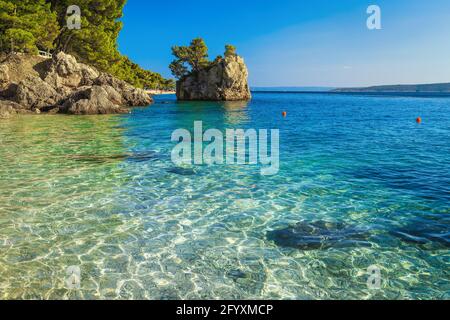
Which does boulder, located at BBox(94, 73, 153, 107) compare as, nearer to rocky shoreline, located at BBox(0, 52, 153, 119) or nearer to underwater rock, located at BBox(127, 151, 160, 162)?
rocky shoreline, located at BBox(0, 52, 153, 119)

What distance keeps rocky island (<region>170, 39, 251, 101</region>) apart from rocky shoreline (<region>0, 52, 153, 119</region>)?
43762 millimetres

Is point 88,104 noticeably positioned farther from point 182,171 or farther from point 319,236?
point 319,236

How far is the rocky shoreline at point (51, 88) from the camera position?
46406mm

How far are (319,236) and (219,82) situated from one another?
93.6 meters

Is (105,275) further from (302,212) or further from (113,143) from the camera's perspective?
(113,143)

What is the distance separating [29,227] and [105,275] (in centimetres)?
377

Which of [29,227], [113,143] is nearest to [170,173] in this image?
[29,227]

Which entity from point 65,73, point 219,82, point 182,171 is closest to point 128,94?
point 65,73

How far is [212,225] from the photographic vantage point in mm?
10031

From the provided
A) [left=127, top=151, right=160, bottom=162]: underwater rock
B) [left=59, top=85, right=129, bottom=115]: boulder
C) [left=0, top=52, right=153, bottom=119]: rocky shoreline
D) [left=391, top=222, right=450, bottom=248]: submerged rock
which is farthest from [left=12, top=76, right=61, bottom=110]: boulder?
[left=391, top=222, right=450, bottom=248]: submerged rock

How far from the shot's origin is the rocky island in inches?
3878

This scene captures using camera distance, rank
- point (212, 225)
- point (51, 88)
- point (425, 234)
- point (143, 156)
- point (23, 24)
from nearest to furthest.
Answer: point (425, 234)
point (212, 225)
point (143, 156)
point (23, 24)
point (51, 88)

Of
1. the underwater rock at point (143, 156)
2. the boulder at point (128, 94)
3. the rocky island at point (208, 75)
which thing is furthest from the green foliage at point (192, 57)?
the underwater rock at point (143, 156)

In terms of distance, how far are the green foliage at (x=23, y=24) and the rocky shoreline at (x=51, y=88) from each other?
3139mm
